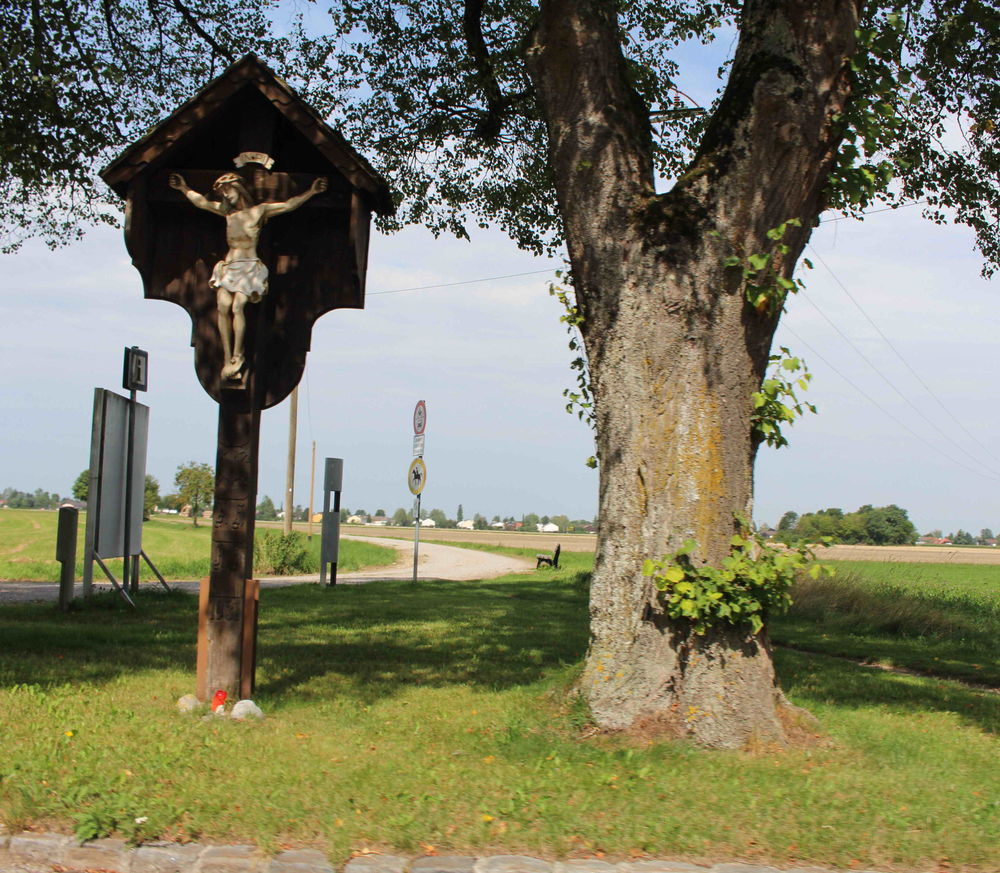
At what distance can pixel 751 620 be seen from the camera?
232 inches

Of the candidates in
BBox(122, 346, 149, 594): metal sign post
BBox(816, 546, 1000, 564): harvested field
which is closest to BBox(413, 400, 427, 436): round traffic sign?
BBox(122, 346, 149, 594): metal sign post

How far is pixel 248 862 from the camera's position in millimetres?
4047

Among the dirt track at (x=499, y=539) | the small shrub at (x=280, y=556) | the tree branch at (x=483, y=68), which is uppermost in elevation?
the tree branch at (x=483, y=68)

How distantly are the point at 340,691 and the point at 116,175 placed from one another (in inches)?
151

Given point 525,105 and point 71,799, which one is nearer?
point 71,799

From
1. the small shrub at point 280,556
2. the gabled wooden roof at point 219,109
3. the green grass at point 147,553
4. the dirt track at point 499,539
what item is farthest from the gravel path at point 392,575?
the dirt track at point 499,539

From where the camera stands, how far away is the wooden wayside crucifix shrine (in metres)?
6.61

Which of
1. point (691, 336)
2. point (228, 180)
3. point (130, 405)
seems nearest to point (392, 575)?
point (130, 405)

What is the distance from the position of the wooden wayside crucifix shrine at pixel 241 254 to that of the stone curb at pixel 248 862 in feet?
7.73

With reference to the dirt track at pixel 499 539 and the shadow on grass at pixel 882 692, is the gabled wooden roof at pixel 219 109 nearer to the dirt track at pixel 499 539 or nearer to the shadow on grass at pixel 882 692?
the shadow on grass at pixel 882 692

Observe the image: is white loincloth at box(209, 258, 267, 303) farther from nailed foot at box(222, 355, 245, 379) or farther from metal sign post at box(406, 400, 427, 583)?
metal sign post at box(406, 400, 427, 583)

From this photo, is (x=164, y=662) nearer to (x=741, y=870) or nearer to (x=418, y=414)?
(x=741, y=870)

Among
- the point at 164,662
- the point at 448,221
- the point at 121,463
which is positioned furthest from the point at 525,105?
the point at 164,662

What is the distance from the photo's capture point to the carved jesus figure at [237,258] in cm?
665
